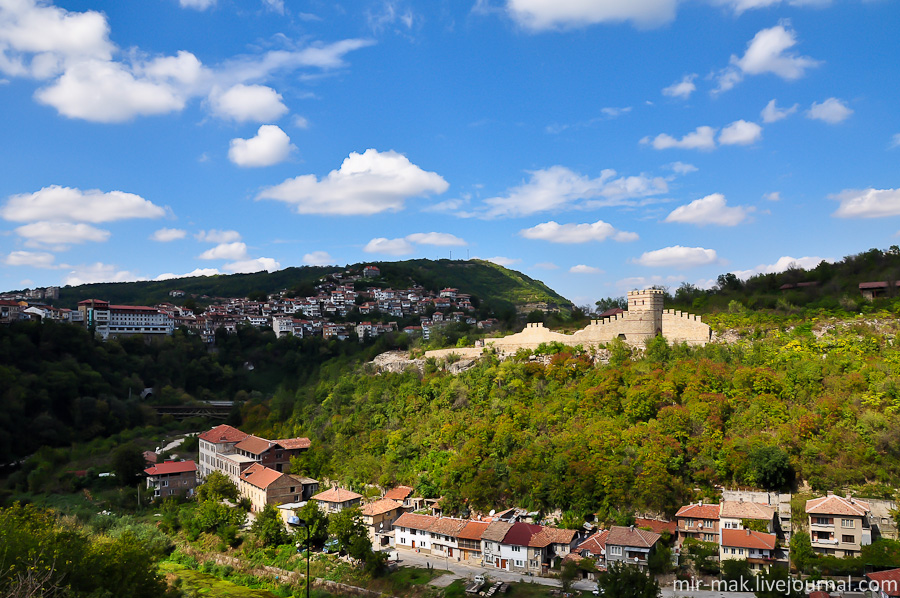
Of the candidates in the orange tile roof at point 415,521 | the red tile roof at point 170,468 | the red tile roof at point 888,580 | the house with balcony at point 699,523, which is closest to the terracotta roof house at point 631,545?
the house with balcony at point 699,523

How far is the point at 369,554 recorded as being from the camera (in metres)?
→ 21.9

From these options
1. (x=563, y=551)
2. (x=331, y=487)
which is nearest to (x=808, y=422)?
(x=563, y=551)

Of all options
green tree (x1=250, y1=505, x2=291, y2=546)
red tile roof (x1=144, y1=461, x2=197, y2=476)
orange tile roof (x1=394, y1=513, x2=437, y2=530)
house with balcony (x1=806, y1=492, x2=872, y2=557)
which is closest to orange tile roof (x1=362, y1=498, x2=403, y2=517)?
orange tile roof (x1=394, y1=513, x2=437, y2=530)

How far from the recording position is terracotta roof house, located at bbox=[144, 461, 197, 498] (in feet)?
110

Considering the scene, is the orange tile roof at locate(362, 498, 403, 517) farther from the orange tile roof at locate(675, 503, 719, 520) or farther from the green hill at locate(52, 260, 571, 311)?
the green hill at locate(52, 260, 571, 311)

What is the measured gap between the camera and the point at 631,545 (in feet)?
64.0

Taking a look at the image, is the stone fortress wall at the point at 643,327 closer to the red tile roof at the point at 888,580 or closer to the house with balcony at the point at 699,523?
the house with balcony at the point at 699,523

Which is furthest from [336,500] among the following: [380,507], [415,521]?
[415,521]

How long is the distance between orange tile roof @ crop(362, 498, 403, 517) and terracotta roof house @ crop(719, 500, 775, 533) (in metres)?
12.6

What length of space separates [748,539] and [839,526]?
8.39ft

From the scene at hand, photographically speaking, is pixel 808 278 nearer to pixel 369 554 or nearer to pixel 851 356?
pixel 851 356

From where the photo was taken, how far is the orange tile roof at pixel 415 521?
23947mm

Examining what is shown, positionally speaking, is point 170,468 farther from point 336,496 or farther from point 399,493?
point 399,493

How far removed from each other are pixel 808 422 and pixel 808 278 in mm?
17137
